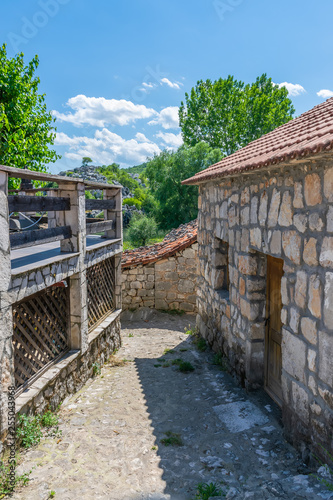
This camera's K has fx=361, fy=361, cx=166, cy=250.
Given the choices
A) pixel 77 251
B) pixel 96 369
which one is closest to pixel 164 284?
pixel 96 369

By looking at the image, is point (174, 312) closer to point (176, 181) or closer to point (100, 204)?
point (100, 204)

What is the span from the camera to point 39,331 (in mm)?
4250

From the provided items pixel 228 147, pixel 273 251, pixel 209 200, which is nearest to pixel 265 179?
pixel 273 251

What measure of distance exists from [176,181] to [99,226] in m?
15.5

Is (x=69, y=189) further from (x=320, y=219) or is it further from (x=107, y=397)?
(x=320, y=219)

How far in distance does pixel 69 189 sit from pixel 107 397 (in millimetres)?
2827

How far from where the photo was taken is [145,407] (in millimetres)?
4586

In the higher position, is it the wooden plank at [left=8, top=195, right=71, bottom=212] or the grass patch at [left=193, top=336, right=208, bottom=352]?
the wooden plank at [left=8, top=195, right=71, bottom=212]

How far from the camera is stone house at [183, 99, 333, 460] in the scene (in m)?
2.83

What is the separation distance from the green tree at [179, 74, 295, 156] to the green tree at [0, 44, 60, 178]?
57.9 feet

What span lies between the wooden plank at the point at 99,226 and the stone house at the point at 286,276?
1.81 meters

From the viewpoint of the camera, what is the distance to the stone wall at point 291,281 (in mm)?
2840

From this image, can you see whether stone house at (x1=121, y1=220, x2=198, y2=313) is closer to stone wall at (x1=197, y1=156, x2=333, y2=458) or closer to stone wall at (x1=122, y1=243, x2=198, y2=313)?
stone wall at (x1=122, y1=243, x2=198, y2=313)

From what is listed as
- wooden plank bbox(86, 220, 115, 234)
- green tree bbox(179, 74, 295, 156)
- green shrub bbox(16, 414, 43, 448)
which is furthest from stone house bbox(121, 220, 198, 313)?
green tree bbox(179, 74, 295, 156)
